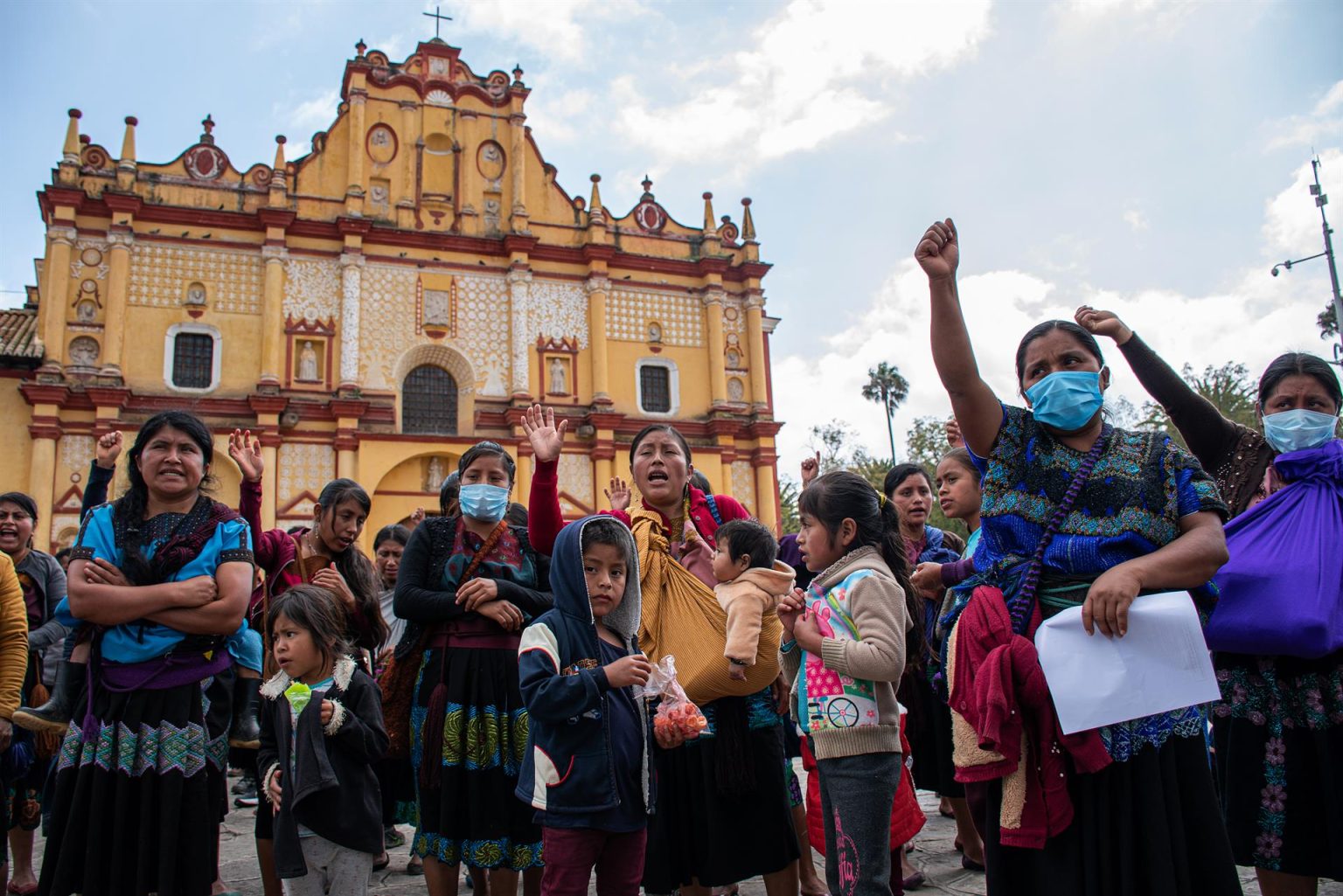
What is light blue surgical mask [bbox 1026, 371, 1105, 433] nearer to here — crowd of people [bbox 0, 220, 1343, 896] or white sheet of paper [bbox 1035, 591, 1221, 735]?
crowd of people [bbox 0, 220, 1343, 896]

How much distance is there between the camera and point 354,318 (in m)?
20.5

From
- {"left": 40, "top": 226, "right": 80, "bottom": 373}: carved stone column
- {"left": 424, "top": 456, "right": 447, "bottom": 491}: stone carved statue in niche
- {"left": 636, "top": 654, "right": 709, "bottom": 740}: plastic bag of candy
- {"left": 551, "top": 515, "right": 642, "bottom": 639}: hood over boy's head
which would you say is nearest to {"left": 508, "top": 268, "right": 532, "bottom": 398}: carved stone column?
{"left": 424, "top": 456, "right": 447, "bottom": 491}: stone carved statue in niche

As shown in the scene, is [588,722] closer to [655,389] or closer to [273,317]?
[273,317]

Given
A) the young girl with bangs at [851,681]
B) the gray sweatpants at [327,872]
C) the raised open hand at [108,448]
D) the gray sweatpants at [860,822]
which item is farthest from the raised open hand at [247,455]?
the gray sweatpants at [860,822]

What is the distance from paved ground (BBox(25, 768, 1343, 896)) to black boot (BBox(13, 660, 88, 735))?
151cm

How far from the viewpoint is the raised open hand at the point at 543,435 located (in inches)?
153

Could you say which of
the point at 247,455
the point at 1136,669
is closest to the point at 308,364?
the point at 247,455

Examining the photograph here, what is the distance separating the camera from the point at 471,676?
3900mm

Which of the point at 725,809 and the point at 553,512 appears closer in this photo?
the point at 725,809

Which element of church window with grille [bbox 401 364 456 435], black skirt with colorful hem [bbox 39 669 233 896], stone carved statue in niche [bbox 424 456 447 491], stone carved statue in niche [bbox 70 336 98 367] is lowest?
black skirt with colorful hem [bbox 39 669 233 896]

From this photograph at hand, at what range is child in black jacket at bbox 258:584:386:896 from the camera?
11.1 ft


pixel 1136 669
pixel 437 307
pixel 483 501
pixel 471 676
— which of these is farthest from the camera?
pixel 437 307

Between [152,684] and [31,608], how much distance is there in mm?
2464

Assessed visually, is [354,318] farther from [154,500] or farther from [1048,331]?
[1048,331]
